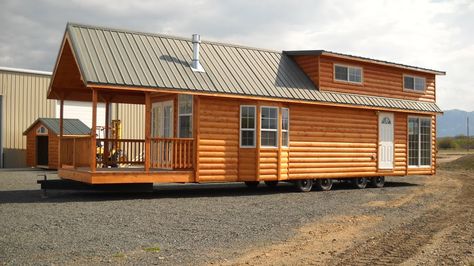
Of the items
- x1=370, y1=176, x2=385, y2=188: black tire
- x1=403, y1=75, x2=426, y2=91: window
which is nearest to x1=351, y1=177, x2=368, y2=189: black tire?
x1=370, y1=176, x2=385, y2=188: black tire

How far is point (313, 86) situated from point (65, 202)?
32.6ft

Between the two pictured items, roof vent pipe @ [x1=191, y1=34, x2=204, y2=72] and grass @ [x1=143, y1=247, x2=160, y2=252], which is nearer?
grass @ [x1=143, y1=247, x2=160, y2=252]

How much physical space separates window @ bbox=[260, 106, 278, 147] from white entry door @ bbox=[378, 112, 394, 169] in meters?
5.61

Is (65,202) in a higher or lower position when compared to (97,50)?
lower

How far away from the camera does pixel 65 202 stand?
14.7 m

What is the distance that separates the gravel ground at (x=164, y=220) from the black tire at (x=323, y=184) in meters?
1.10

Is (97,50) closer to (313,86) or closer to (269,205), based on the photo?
(269,205)

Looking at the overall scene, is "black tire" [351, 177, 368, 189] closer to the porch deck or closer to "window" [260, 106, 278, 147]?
"window" [260, 106, 278, 147]

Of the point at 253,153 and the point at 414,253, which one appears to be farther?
the point at 253,153

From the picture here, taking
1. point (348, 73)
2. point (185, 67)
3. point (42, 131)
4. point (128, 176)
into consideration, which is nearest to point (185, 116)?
point (185, 67)

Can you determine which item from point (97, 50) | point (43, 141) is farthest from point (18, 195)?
point (43, 141)

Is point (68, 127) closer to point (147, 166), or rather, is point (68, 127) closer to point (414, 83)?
point (147, 166)

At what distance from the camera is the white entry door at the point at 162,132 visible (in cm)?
1675

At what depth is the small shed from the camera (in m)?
32.1
